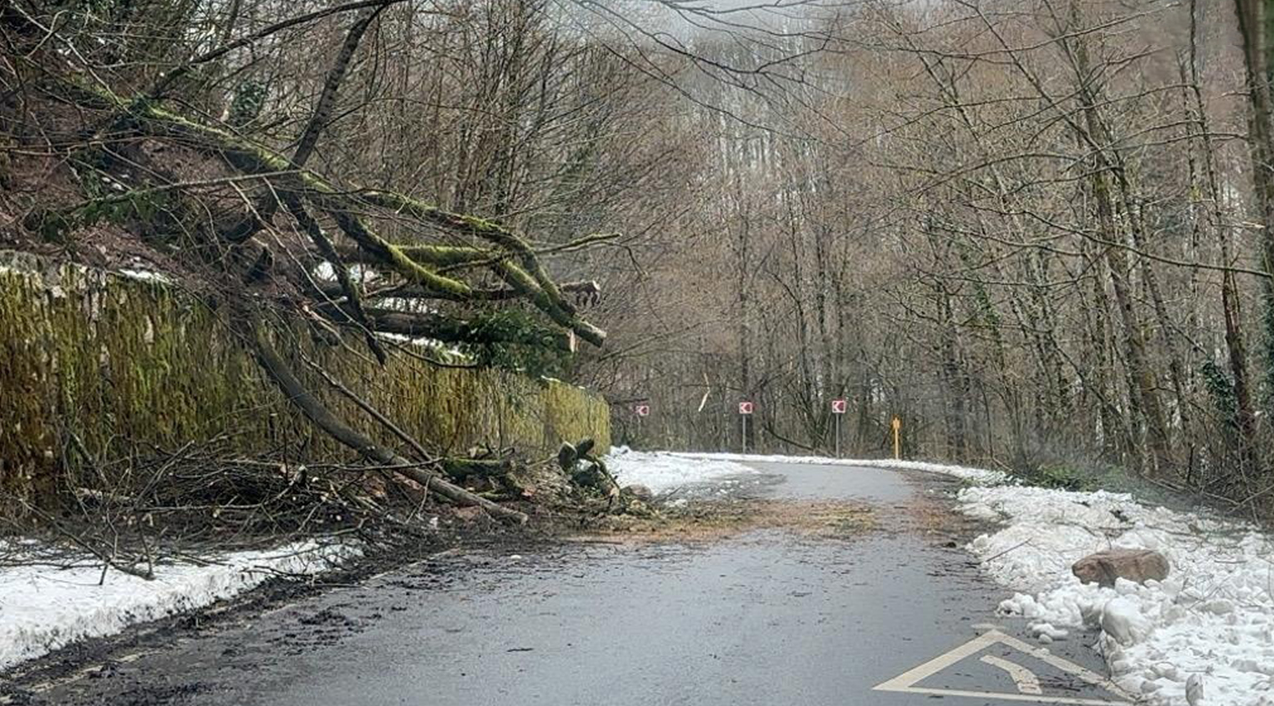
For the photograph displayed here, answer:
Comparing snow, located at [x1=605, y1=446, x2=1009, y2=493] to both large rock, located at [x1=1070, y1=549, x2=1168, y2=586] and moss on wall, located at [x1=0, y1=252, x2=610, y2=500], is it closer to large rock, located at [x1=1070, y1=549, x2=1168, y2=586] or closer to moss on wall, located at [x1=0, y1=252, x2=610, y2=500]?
moss on wall, located at [x1=0, y1=252, x2=610, y2=500]

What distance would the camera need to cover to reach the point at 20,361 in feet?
32.7

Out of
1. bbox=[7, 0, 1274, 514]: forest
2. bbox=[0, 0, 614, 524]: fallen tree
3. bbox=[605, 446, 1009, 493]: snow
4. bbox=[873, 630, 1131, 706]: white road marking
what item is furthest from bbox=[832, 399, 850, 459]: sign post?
bbox=[873, 630, 1131, 706]: white road marking

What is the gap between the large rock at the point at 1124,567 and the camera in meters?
8.81

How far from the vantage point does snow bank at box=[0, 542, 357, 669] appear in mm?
6719

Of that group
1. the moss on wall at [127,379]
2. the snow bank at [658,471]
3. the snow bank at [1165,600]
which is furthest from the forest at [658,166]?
the snow bank at [658,471]

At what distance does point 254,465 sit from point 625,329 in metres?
28.8

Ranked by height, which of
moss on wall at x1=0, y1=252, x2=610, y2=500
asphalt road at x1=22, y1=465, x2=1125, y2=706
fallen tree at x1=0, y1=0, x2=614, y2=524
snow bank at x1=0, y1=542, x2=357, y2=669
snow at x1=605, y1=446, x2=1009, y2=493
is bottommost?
asphalt road at x1=22, y1=465, x2=1125, y2=706

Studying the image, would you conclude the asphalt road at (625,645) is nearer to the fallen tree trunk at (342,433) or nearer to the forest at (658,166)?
the fallen tree trunk at (342,433)

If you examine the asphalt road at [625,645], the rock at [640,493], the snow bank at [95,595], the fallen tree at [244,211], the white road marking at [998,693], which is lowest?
the white road marking at [998,693]

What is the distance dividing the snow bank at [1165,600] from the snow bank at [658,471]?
33.6 feet

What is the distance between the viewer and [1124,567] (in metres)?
8.88

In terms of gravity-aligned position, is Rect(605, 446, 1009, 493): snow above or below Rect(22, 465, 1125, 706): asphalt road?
above

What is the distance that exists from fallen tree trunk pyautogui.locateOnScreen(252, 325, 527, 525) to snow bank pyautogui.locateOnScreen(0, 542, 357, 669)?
325 centimetres

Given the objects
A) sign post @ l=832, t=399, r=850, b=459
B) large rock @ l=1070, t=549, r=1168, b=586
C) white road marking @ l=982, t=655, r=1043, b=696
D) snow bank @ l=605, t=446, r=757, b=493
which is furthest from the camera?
sign post @ l=832, t=399, r=850, b=459
